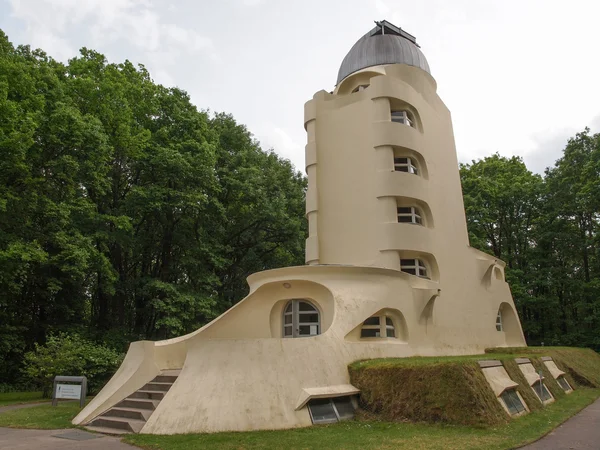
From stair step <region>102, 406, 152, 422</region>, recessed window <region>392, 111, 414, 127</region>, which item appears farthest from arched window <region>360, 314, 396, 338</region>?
recessed window <region>392, 111, 414, 127</region>

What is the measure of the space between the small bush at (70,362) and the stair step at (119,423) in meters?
7.67

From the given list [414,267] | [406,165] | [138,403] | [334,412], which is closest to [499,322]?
[414,267]

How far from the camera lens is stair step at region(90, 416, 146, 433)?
36.4 feet

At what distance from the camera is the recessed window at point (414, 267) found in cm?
1966

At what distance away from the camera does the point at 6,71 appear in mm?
21031

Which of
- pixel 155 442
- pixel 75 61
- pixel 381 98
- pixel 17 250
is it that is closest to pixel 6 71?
pixel 75 61

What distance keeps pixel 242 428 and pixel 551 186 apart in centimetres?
3184

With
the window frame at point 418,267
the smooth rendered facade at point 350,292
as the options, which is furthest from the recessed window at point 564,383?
the window frame at point 418,267

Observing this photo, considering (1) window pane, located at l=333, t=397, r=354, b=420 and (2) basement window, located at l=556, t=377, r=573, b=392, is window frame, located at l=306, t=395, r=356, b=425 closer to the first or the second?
(1) window pane, located at l=333, t=397, r=354, b=420

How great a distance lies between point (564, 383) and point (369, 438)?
41.4ft

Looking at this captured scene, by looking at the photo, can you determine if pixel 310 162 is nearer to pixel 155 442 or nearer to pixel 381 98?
pixel 381 98

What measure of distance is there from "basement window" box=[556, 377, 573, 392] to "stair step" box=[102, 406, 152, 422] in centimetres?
1506

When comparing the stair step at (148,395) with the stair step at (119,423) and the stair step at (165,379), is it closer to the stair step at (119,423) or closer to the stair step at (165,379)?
the stair step at (165,379)

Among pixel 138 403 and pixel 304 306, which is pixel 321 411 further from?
pixel 304 306
